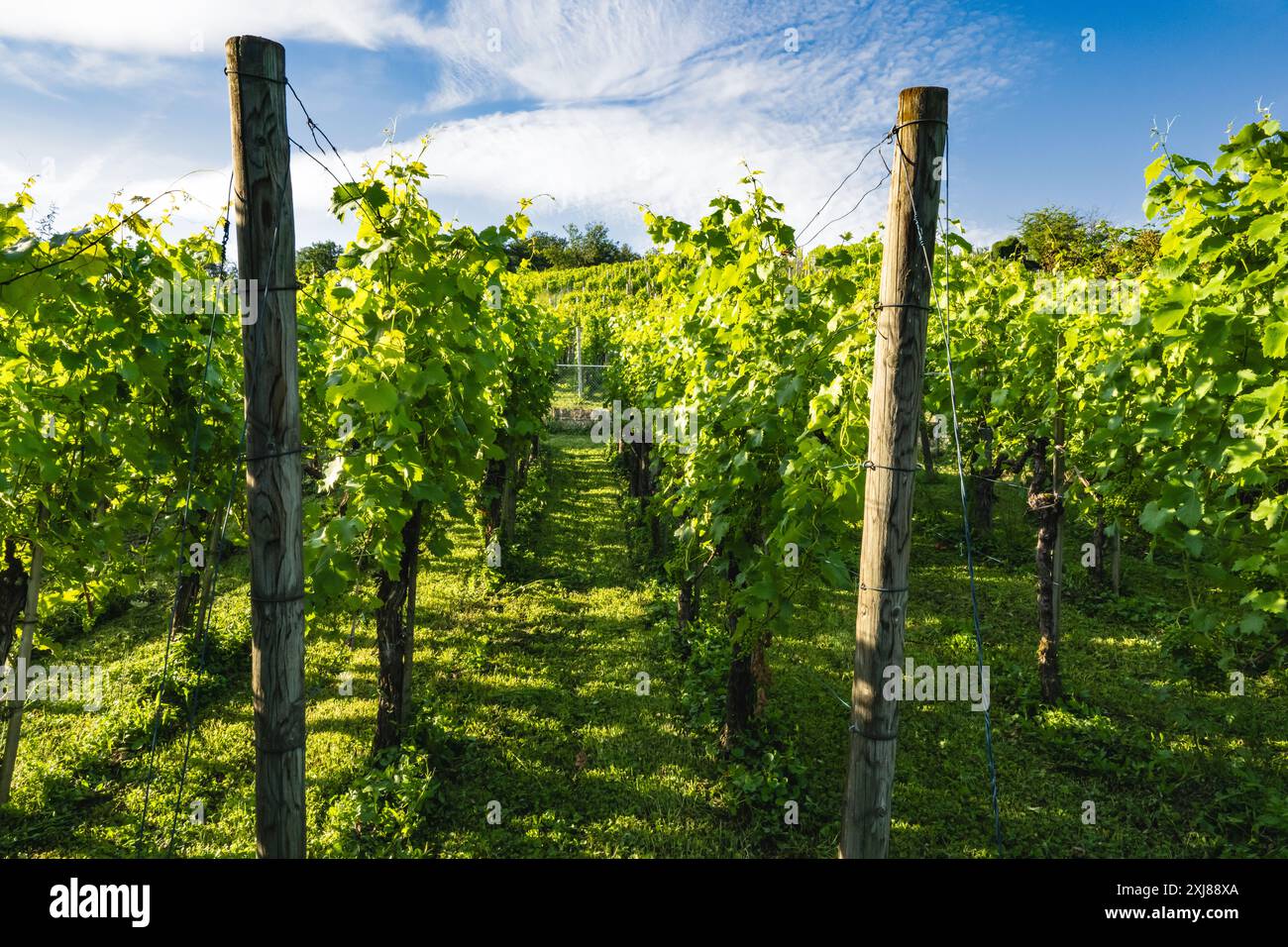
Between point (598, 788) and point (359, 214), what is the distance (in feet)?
14.9

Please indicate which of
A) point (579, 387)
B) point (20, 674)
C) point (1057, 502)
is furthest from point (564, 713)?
point (579, 387)

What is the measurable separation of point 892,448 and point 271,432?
2279 mm

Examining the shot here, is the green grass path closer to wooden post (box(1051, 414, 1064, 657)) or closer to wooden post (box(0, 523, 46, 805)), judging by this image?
wooden post (box(0, 523, 46, 805))

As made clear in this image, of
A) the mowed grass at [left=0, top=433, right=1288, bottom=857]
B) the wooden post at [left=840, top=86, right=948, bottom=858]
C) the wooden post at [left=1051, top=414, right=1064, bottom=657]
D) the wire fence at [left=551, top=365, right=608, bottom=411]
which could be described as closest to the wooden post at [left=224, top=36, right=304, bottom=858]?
the mowed grass at [left=0, top=433, right=1288, bottom=857]

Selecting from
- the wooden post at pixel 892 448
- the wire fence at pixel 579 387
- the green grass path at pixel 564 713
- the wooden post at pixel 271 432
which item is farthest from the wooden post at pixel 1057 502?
the wire fence at pixel 579 387

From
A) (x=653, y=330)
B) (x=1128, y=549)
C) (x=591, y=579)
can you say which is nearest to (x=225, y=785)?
(x=591, y=579)

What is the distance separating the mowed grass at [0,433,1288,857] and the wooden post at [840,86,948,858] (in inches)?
71.6

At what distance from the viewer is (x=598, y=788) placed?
18.3 ft

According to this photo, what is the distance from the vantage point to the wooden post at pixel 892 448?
2.50m

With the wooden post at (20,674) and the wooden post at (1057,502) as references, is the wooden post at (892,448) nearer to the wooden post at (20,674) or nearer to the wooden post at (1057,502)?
the wooden post at (1057,502)

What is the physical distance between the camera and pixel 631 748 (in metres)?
6.17

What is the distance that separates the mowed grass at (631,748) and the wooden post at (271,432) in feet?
6.12
